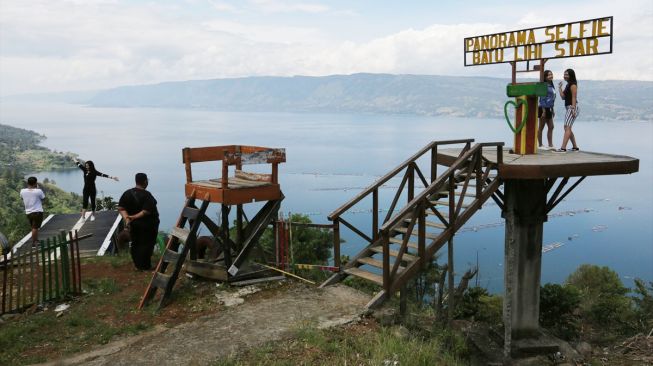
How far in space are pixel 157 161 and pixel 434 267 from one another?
457 feet

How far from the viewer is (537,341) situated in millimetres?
12445

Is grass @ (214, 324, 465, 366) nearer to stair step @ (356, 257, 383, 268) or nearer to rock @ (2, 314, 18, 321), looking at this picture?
stair step @ (356, 257, 383, 268)

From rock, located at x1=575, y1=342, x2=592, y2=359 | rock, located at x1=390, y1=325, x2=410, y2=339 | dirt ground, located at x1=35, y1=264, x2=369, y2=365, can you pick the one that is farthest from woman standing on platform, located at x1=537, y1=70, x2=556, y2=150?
rock, located at x1=390, y1=325, x2=410, y2=339

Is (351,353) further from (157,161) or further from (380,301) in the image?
(157,161)

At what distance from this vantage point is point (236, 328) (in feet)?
26.1

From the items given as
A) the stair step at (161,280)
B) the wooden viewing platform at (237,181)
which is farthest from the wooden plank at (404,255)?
the stair step at (161,280)

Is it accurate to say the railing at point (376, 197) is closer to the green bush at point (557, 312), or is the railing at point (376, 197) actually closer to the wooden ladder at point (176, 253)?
the wooden ladder at point (176, 253)

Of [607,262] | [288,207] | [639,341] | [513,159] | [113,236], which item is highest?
[513,159]

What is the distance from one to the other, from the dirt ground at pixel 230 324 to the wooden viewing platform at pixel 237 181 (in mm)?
1777

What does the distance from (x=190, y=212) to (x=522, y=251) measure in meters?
7.44

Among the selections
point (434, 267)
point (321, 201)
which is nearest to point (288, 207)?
point (321, 201)

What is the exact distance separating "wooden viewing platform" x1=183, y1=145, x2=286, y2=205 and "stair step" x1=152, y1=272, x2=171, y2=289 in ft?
5.41

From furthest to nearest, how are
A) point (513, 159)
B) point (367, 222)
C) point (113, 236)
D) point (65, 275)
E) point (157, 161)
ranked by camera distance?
point (157, 161)
point (367, 222)
point (113, 236)
point (513, 159)
point (65, 275)

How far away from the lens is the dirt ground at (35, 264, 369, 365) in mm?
7035
